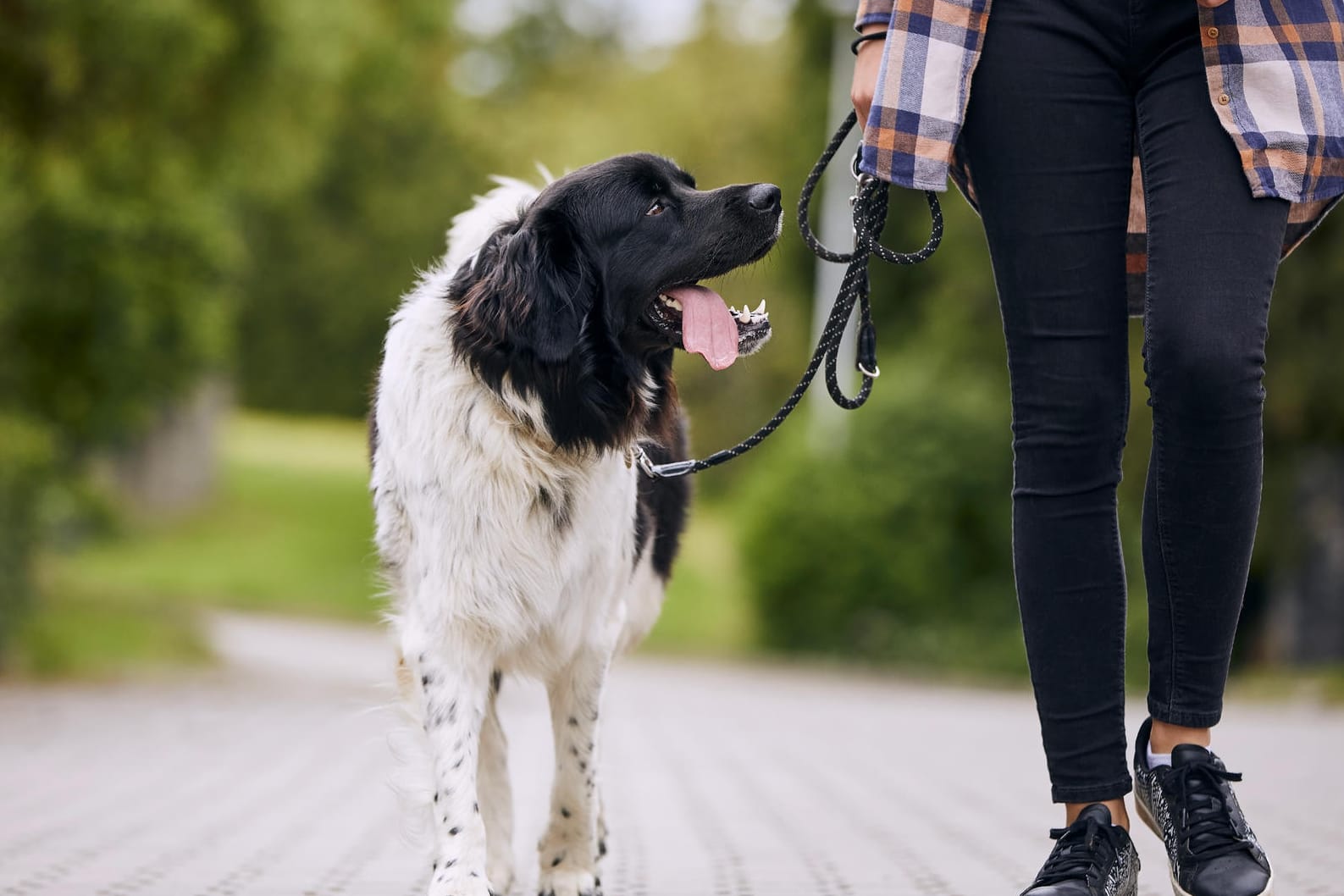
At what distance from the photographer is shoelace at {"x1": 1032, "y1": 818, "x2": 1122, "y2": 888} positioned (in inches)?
118

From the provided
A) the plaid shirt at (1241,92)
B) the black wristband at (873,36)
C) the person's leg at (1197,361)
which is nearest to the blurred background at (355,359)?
the black wristband at (873,36)

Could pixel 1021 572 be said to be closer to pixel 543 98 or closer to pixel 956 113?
pixel 956 113

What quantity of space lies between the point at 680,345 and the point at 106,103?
914 cm

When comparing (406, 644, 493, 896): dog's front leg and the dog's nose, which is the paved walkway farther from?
the dog's nose

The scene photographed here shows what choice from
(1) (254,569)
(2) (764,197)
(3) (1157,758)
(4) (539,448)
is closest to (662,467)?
(4) (539,448)

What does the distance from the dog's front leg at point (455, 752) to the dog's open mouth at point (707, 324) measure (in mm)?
876

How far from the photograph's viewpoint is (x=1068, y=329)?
3.07 meters

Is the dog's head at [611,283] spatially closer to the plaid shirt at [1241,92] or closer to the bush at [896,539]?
the plaid shirt at [1241,92]

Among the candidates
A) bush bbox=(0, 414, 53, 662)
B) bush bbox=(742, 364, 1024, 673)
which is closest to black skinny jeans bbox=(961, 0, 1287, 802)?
bush bbox=(0, 414, 53, 662)

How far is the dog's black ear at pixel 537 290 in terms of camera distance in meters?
3.74

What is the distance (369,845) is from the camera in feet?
16.3

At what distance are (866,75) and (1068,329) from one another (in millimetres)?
724

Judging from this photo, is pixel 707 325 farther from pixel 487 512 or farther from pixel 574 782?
pixel 574 782

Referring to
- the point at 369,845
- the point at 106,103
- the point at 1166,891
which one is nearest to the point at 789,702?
the point at 106,103
